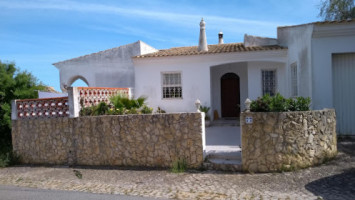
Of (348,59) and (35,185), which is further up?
(348,59)

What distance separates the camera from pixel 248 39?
40.7ft

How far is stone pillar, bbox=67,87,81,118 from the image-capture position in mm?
8453

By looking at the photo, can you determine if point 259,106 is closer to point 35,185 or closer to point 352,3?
point 35,185

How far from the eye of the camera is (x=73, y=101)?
844 centimetres

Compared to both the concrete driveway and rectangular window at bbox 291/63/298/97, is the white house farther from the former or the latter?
the concrete driveway

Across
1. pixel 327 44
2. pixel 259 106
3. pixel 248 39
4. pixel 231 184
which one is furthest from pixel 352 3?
pixel 231 184

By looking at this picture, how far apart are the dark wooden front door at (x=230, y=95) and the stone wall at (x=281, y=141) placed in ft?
22.5

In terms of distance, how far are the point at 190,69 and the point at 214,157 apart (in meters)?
5.84

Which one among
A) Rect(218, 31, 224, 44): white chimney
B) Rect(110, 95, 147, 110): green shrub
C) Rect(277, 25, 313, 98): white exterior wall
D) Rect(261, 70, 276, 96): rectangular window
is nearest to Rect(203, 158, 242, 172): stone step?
Rect(110, 95, 147, 110): green shrub

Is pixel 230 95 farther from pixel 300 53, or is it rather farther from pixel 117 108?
pixel 117 108

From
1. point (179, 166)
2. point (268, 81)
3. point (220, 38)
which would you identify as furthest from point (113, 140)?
point (220, 38)

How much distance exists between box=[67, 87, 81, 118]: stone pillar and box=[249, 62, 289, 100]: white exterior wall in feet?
24.1

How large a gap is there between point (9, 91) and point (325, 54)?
11.6 metres

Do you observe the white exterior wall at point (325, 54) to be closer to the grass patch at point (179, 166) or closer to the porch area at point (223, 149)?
the porch area at point (223, 149)
